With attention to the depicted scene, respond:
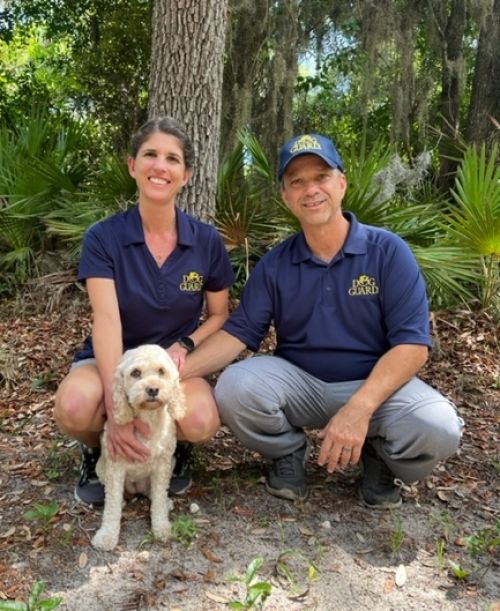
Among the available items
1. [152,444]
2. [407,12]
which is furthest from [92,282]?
[407,12]

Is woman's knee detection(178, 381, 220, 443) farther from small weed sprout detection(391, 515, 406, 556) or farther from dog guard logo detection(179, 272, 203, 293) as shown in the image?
small weed sprout detection(391, 515, 406, 556)

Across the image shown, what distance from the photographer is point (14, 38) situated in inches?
445

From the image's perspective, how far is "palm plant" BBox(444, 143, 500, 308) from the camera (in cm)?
570

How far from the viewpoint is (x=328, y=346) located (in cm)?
358

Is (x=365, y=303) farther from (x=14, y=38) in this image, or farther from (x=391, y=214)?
(x=14, y=38)

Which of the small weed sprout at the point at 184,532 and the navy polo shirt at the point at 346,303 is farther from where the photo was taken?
the navy polo shirt at the point at 346,303

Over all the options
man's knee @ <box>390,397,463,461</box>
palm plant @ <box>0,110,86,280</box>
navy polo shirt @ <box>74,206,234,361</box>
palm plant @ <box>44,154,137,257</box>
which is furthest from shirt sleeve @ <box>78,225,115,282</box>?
palm plant @ <box>0,110,86,280</box>

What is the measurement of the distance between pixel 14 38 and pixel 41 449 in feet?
30.9

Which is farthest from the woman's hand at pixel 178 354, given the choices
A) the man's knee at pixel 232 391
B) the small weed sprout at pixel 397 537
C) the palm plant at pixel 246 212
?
the palm plant at pixel 246 212

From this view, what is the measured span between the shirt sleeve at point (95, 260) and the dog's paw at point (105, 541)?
1332mm

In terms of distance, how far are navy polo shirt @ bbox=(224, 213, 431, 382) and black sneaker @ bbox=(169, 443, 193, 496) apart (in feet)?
2.36

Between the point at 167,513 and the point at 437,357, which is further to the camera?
the point at 437,357

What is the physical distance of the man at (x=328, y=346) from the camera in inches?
132

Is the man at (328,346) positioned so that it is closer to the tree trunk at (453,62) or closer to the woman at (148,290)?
the woman at (148,290)
